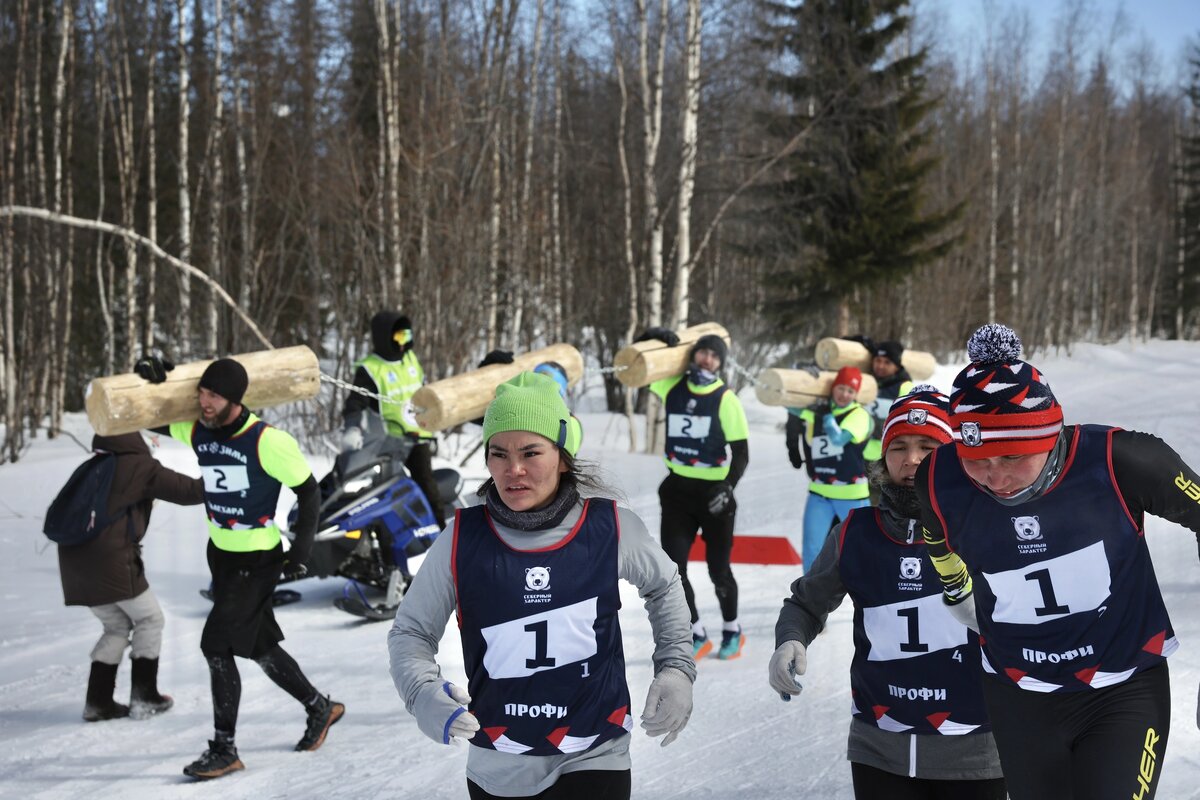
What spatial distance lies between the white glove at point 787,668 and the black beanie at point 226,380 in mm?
3115

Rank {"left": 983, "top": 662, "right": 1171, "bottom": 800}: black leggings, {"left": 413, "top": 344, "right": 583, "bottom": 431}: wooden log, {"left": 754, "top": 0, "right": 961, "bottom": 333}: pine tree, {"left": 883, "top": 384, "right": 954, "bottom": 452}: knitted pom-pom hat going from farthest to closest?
{"left": 754, "top": 0, "right": 961, "bottom": 333}: pine tree → {"left": 413, "top": 344, "right": 583, "bottom": 431}: wooden log → {"left": 883, "top": 384, "right": 954, "bottom": 452}: knitted pom-pom hat → {"left": 983, "top": 662, "right": 1171, "bottom": 800}: black leggings

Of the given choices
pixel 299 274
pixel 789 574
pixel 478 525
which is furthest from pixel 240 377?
pixel 299 274

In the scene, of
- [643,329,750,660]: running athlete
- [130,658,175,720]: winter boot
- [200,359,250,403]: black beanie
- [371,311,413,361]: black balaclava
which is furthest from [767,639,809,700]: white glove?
A: [371,311,413,361]: black balaclava

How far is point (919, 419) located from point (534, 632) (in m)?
1.36

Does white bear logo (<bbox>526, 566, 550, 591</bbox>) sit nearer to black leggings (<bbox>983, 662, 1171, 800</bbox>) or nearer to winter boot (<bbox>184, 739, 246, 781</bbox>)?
black leggings (<bbox>983, 662, 1171, 800</bbox>)

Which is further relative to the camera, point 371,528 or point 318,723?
point 371,528

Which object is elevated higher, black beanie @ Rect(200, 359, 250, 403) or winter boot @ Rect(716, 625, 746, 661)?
black beanie @ Rect(200, 359, 250, 403)

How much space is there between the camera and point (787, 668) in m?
2.83

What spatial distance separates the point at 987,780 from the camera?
2.87 metres

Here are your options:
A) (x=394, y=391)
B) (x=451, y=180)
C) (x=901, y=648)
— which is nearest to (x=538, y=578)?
(x=901, y=648)

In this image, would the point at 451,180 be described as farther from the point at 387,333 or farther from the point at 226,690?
the point at 226,690

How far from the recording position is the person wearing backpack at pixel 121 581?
538cm

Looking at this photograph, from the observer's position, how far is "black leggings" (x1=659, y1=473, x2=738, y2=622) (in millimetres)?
6434

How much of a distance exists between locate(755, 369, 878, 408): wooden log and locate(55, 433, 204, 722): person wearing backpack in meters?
3.72
